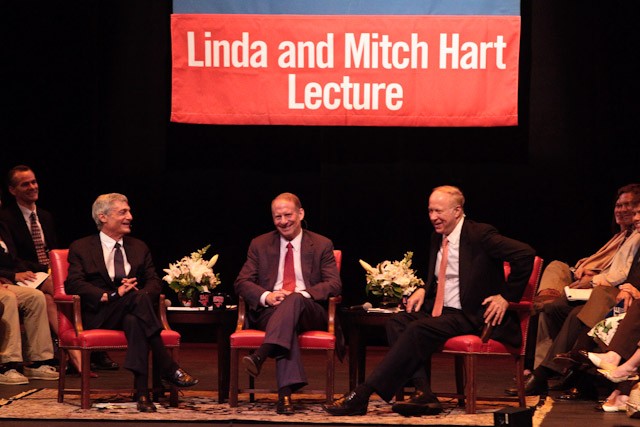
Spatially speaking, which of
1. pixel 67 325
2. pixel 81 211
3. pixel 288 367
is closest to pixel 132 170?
pixel 81 211

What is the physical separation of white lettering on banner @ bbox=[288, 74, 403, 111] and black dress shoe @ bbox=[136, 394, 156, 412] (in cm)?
326

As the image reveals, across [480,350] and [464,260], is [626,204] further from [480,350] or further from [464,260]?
[480,350]

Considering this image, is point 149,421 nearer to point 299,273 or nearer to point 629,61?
point 299,273

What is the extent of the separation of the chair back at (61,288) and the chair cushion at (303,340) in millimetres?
1007

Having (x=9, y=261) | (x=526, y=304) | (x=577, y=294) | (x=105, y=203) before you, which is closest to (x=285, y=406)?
(x=526, y=304)

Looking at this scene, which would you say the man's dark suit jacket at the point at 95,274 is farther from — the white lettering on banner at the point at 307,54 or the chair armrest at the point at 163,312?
the white lettering on banner at the point at 307,54

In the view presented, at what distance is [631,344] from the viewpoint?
6.09 m

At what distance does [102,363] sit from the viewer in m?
7.88

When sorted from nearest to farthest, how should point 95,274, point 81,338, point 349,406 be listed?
point 349,406, point 81,338, point 95,274

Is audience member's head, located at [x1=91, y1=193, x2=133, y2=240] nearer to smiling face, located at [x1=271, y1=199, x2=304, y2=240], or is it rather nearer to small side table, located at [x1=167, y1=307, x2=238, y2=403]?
small side table, located at [x1=167, y1=307, x2=238, y2=403]

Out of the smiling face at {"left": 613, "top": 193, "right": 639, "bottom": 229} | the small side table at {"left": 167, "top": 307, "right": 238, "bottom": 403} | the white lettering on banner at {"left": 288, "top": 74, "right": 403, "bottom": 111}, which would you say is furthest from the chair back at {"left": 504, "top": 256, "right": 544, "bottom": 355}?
the white lettering on banner at {"left": 288, "top": 74, "right": 403, "bottom": 111}

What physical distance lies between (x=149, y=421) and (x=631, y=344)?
2650 mm

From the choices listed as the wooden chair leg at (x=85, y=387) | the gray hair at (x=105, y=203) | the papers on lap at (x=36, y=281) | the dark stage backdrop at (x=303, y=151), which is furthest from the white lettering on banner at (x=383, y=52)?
the wooden chair leg at (x=85, y=387)

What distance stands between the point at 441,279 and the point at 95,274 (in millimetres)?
2006
